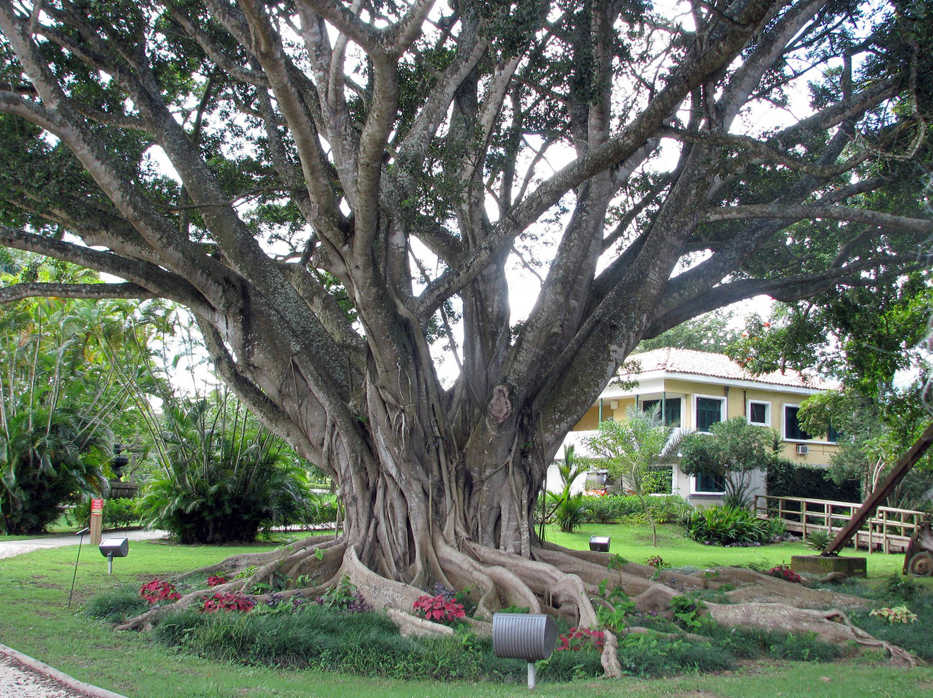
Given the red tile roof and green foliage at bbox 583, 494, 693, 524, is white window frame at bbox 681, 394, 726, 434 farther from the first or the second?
green foliage at bbox 583, 494, 693, 524

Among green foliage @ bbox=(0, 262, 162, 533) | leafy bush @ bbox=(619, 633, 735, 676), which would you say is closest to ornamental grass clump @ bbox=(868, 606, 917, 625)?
leafy bush @ bbox=(619, 633, 735, 676)

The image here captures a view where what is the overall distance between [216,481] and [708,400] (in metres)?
16.6

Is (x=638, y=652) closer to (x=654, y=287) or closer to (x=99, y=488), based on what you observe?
(x=654, y=287)

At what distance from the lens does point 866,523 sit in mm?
20422

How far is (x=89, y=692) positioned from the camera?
5.41m

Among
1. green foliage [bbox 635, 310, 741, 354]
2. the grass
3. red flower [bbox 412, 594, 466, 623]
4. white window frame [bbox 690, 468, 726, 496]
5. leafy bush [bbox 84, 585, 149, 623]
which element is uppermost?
green foliage [bbox 635, 310, 741, 354]

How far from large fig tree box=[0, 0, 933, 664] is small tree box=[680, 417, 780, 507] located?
10.1 meters

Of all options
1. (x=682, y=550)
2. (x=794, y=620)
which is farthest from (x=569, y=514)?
Answer: (x=794, y=620)

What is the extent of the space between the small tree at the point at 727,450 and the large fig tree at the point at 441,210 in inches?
397

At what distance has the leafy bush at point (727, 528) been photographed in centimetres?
2008

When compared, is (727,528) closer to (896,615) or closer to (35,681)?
(896,615)

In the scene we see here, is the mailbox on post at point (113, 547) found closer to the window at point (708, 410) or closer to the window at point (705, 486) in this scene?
the window at point (705, 486)

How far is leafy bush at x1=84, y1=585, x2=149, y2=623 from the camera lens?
836cm

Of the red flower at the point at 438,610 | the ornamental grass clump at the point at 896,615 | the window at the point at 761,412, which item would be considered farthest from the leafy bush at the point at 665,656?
the window at the point at 761,412
